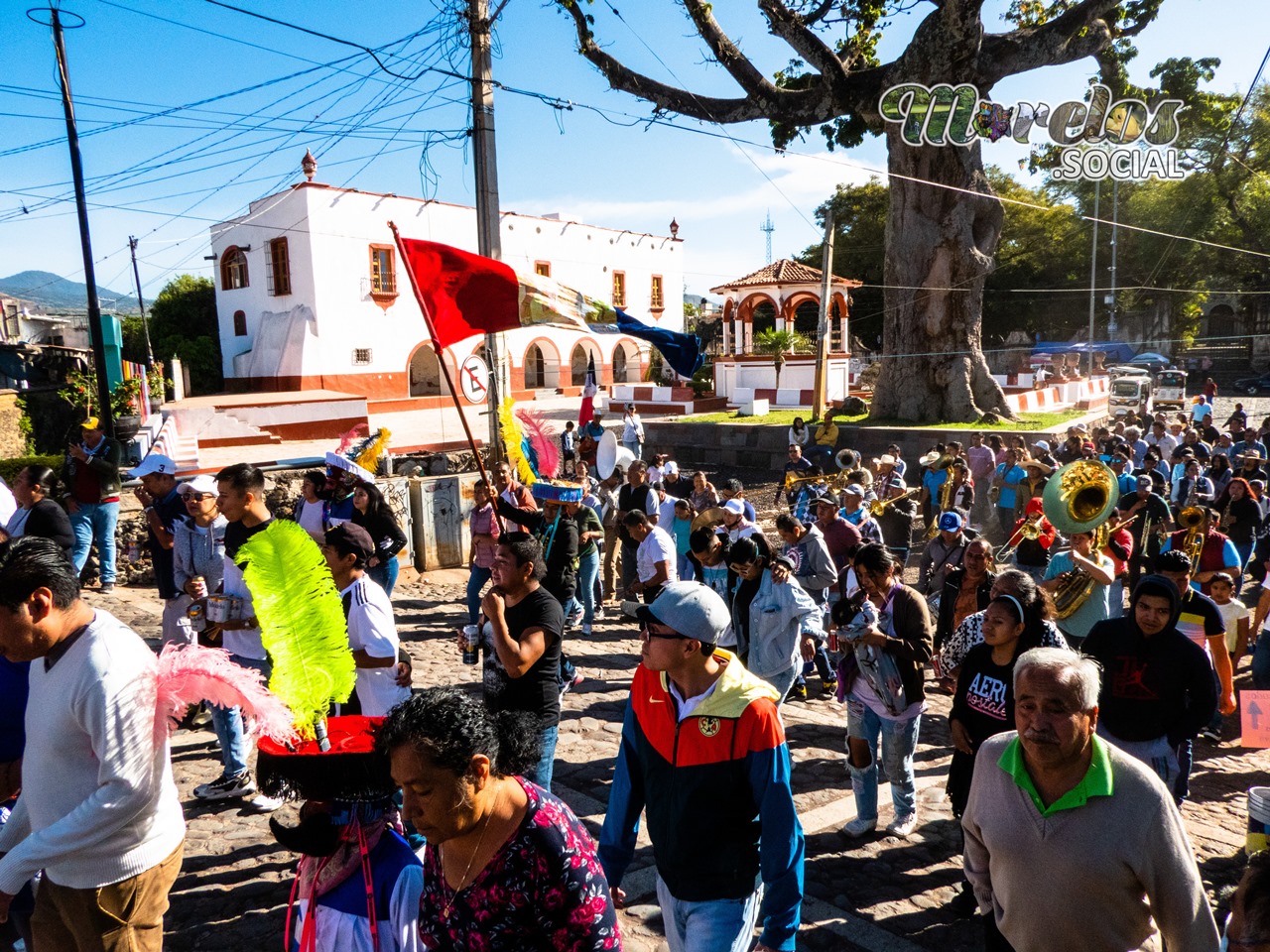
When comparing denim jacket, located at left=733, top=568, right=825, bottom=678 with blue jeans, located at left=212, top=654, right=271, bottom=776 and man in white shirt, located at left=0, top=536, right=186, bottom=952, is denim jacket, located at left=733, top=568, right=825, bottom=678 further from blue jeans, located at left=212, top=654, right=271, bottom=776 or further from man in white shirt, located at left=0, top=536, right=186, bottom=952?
man in white shirt, located at left=0, top=536, right=186, bottom=952

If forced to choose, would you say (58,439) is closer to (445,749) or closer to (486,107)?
(486,107)

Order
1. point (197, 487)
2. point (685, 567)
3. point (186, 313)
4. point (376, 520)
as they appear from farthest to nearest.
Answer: point (186, 313) < point (685, 567) < point (376, 520) < point (197, 487)

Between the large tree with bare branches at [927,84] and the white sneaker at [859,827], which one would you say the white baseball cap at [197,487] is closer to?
the white sneaker at [859,827]

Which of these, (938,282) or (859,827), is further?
(938,282)

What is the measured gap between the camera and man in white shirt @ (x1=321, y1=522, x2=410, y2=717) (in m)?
4.11

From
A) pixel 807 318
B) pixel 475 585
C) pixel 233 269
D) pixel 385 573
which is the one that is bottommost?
pixel 475 585

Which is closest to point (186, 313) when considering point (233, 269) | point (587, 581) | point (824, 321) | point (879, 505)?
point (233, 269)

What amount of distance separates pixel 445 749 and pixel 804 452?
646 inches

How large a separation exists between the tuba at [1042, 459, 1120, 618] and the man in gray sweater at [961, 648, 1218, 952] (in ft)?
12.7

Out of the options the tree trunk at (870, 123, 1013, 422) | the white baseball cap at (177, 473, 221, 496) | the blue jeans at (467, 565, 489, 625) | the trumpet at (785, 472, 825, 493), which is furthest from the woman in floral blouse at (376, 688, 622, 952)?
the tree trunk at (870, 123, 1013, 422)

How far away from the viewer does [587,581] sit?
9.38 meters

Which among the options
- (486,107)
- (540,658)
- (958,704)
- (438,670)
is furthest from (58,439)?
(958,704)

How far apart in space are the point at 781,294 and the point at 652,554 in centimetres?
2475

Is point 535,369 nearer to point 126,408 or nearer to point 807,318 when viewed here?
point 807,318
